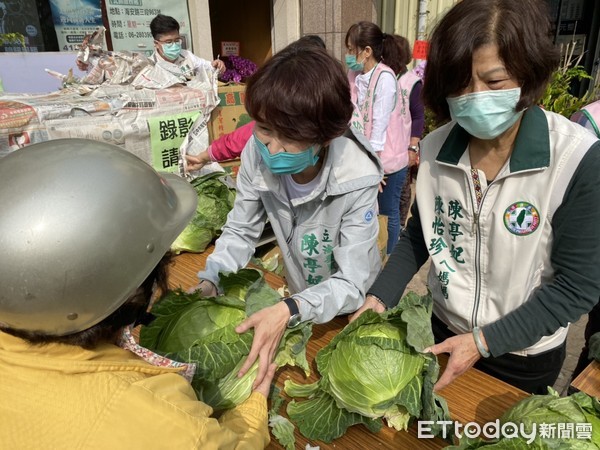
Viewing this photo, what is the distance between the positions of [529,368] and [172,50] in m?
4.30

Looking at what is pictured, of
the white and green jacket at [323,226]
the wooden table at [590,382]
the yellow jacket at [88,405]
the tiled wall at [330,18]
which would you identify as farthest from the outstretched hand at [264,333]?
the tiled wall at [330,18]

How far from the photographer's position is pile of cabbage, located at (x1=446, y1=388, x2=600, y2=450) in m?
1.24

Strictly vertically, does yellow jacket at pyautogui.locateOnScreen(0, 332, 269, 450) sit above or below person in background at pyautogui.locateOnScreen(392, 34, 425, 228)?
above

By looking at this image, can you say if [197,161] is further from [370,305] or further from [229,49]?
[229,49]

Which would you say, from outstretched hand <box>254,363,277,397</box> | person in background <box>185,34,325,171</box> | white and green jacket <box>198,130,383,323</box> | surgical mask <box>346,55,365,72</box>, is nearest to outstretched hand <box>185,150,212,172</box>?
person in background <box>185,34,325,171</box>

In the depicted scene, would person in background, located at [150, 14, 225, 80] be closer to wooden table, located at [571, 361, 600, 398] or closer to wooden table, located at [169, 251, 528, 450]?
wooden table, located at [169, 251, 528, 450]

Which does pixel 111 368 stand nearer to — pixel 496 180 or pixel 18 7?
pixel 496 180

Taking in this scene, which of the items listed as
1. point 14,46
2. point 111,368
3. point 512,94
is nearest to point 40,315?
point 111,368

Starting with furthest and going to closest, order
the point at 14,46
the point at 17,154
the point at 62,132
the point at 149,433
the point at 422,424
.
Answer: the point at 14,46 → the point at 62,132 → the point at 422,424 → the point at 17,154 → the point at 149,433

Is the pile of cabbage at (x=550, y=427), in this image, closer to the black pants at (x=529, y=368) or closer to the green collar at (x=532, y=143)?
the black pants at (x=529, y=368)

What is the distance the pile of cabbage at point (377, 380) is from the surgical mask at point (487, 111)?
70 cm

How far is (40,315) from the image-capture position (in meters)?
0.98

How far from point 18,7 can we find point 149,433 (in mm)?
5923

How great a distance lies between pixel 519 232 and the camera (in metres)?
1.60
